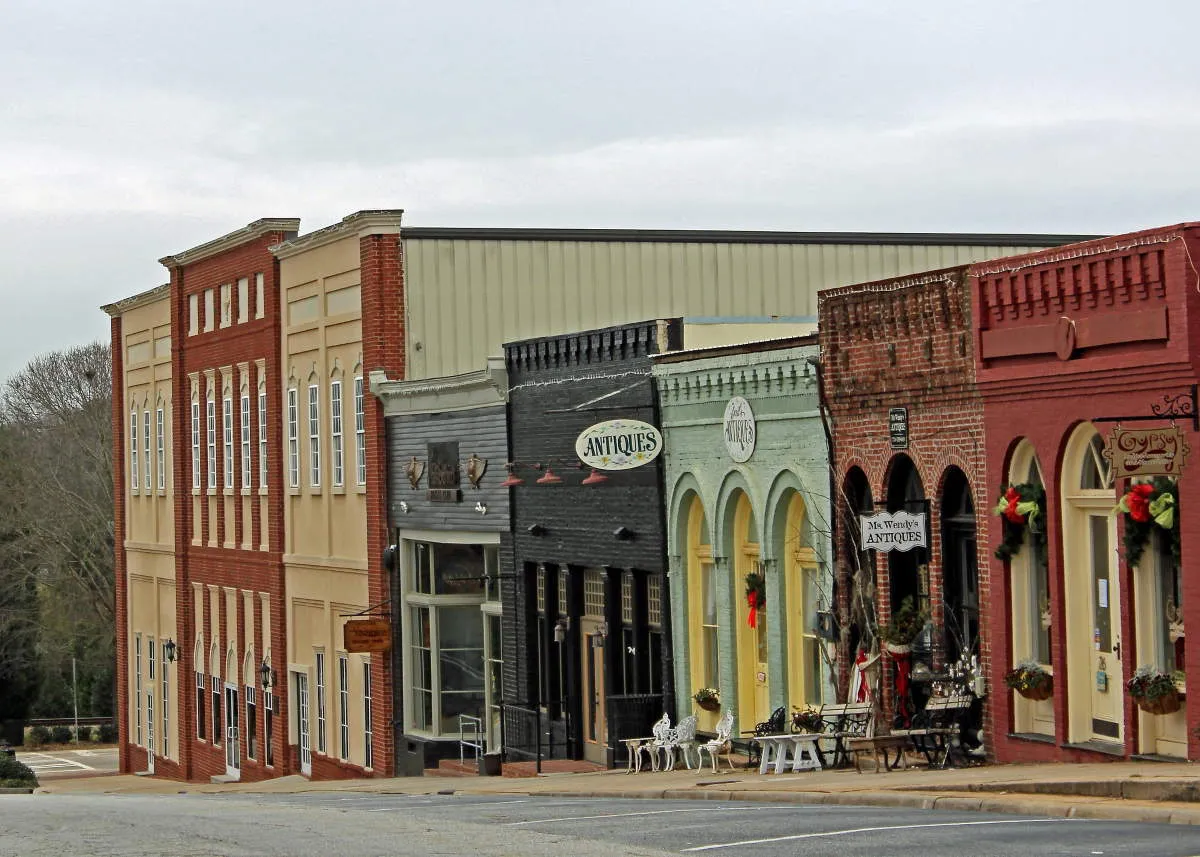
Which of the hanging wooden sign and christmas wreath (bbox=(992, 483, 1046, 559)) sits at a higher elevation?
christmas wreath (bbox=(992, 483, 1046, 559))

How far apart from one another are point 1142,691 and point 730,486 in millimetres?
9034

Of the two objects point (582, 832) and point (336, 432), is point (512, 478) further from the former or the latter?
point (582, 832)

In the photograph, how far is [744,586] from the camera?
28.1m

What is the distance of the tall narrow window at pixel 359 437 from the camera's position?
1545 inches

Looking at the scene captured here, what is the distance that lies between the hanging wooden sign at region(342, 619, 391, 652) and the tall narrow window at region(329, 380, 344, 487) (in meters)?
3.90

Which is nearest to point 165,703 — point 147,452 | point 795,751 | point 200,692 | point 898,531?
point 200,692

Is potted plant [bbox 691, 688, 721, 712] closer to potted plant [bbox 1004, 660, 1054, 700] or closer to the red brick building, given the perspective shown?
the red brick building

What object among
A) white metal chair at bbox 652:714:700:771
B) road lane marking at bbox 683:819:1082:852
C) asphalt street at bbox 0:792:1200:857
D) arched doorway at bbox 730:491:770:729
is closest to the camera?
asphalt street at bbox 0:792:1200:857

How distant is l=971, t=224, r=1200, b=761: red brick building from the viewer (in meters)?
19.5

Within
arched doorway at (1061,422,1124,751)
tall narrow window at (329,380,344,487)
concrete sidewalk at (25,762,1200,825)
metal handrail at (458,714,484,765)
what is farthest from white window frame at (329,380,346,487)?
arched doorway at (1061,422,1124,751)

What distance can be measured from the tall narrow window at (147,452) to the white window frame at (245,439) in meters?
9.01

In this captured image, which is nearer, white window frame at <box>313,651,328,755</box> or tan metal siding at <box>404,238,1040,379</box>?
tan metal siding at <box>404,238,1040,379</box>

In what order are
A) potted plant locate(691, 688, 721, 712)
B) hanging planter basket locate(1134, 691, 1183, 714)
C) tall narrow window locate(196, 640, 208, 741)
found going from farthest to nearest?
tall narrow window locate(196, 640, 208, 741) → potted plant locate(691, 688, 721, 712) → hanging planter basket locate(1134, 691, 1183, 714)

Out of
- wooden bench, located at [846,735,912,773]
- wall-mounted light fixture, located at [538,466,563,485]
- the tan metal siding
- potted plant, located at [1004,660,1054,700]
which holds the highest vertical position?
the tan metal siding
